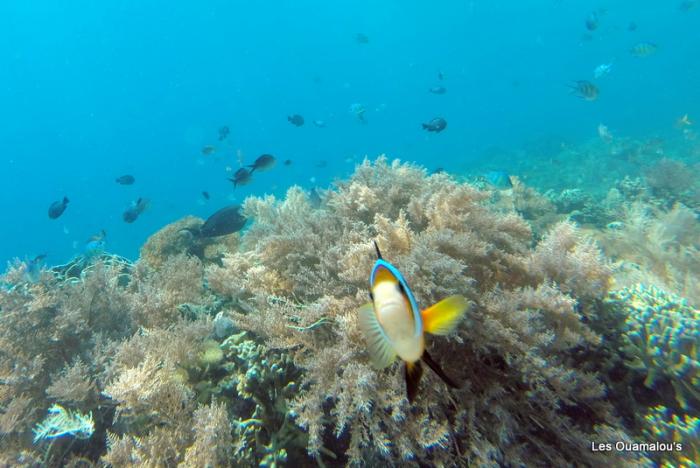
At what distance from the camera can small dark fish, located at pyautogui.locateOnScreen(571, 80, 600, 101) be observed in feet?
31.9

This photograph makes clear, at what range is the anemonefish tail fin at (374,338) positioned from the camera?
1.06 m

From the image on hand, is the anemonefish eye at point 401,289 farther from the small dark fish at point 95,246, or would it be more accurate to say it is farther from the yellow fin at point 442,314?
the small dark fish at point 95,246

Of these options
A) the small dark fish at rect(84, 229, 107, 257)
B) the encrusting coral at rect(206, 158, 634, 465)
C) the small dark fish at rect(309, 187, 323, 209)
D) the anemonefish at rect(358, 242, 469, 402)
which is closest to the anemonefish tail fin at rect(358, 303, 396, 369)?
the anemonefish at rect(358, 242, 469, 402)

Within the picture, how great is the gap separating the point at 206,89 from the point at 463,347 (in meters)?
152

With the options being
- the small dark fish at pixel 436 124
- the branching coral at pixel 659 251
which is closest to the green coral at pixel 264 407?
the branching coral at pixel 659 251

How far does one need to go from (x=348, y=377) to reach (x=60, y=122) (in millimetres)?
165376

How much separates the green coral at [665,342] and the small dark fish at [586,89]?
28.9 ft

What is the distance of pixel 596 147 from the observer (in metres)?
24.8

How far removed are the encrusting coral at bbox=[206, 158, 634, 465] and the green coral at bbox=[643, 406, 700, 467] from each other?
1.31 ft

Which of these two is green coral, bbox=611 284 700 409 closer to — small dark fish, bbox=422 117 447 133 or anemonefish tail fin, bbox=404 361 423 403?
anemonefish tail fin, bbox=404 361 423 403

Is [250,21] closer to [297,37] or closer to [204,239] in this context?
Result: [297,37]

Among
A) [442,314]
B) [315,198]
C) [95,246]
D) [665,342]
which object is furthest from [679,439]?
[95,246]

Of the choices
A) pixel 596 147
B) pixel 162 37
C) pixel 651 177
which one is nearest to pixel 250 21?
pixel 162 37

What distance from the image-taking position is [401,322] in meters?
1.00
